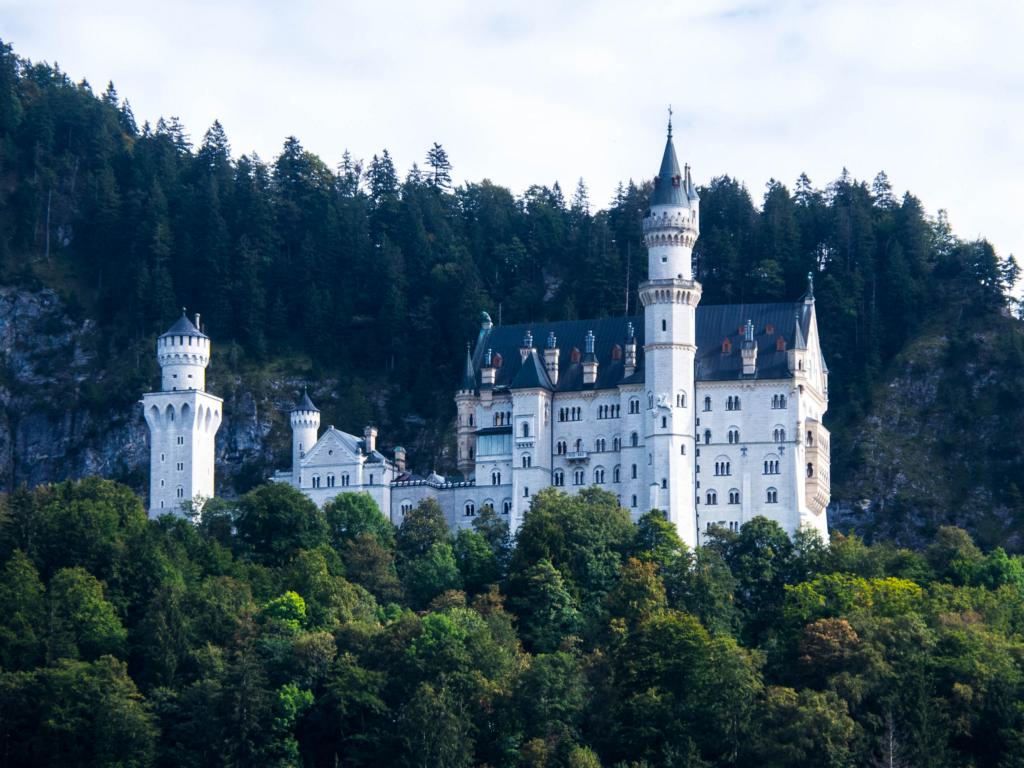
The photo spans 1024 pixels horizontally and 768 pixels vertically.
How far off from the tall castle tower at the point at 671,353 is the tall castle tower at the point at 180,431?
21.0 m

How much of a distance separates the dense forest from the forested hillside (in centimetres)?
1959

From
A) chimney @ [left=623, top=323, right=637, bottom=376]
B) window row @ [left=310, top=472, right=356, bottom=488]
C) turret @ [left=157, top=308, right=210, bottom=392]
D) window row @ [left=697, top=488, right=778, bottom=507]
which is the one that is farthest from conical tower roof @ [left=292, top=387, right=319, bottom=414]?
window row @ [left=697, top=488, right=778, bottom=507]

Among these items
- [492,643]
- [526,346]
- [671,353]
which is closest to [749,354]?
[671,353]

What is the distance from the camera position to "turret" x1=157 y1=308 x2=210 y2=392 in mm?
118562

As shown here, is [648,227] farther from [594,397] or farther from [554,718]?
[554,718]

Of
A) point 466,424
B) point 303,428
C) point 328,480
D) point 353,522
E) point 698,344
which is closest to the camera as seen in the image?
point 353,522

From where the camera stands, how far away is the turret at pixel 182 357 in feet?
389

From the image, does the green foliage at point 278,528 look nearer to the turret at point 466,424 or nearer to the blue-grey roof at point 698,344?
the turret at point 466,424

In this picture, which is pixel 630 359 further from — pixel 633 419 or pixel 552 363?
pixel 552 363

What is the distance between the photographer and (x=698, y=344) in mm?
115375

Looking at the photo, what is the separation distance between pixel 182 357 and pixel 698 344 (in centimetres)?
2432

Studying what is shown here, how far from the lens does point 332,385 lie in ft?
442

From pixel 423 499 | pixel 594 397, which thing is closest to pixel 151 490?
pixel 423 499

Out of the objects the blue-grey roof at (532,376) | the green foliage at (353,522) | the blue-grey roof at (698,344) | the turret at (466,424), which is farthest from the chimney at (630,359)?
the green foliage at (353,522)
